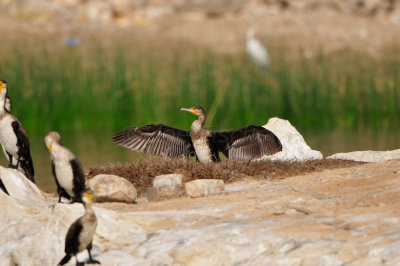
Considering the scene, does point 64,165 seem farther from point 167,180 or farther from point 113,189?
point 167,180

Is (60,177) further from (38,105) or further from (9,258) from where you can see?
(38,105)

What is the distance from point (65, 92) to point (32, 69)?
108cm

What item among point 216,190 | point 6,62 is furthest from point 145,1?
point 216,190

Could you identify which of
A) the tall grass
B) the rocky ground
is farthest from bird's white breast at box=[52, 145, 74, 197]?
the tall grass

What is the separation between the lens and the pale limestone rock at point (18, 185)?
9.71 meters

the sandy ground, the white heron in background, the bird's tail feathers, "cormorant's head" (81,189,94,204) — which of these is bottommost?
the sandy ground

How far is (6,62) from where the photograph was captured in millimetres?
20766

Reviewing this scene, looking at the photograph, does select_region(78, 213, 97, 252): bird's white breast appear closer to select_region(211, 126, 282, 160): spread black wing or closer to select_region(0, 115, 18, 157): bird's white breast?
select_region(0, 115, 18, 157): bird's white breast

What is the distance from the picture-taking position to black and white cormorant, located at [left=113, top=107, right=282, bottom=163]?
11992 mm

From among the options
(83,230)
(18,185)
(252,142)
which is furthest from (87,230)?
(252,142)

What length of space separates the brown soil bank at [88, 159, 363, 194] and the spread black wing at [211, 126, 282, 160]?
0.79m

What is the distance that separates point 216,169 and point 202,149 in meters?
1.36

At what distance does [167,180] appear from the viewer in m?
10.1

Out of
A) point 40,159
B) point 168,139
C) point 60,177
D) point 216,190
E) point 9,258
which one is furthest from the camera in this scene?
point 40,159
